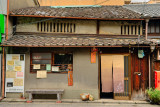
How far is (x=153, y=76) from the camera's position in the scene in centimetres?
880

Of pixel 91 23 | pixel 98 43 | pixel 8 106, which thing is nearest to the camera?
pixel 8 106

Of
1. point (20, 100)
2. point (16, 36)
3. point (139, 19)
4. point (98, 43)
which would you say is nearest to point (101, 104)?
point (98, 43)

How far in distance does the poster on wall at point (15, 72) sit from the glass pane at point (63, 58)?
2.17 metres

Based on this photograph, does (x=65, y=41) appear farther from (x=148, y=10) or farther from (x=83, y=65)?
(x=148, y=10)

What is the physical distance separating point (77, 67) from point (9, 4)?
641cm

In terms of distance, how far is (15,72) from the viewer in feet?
29.6

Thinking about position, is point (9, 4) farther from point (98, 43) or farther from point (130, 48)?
point (130, 48)

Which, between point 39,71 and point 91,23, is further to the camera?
point 91,23

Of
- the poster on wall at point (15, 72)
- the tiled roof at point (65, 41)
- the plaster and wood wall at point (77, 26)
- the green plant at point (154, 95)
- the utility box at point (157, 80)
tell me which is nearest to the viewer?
the green plant at point (154, 95)

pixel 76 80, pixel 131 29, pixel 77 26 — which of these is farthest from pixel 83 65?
pixel 131 29

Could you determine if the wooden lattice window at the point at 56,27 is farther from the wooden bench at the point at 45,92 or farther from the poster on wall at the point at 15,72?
the wooden bench at the point at 45,92

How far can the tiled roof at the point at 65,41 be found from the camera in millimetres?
8336

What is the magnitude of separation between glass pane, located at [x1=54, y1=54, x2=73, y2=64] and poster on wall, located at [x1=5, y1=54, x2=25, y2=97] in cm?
217

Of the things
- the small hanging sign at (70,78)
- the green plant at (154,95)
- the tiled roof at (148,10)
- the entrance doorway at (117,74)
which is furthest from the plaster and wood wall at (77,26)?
the green plant at (154,95)
